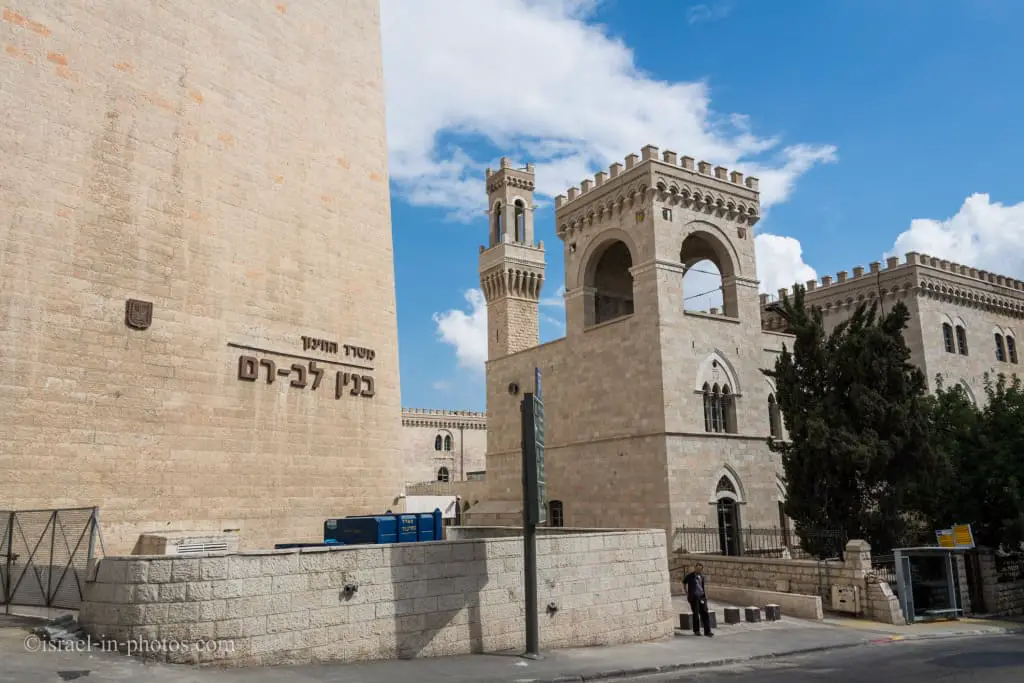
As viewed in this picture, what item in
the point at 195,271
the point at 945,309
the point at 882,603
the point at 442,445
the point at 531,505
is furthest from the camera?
the point at 442,445

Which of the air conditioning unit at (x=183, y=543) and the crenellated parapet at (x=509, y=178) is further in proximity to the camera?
the crenellated parapet at (x=509, y=178)

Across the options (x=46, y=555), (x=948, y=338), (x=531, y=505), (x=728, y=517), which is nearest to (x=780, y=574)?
(x=728, y=517)

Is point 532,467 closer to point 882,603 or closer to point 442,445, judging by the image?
point 882,603

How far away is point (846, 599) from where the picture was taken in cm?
1802

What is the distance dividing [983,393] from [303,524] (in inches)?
1277

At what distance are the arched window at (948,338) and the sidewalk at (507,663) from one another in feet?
68.3

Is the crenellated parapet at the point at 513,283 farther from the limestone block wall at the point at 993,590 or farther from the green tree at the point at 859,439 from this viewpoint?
the limestone block wall at the point at 993,590

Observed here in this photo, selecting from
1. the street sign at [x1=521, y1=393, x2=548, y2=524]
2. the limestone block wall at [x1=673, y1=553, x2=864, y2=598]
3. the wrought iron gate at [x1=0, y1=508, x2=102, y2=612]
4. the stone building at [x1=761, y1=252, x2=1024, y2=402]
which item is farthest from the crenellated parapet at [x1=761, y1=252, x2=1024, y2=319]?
the wrought iron gate at [x1=0, y1=508, x2=102, y2=612]

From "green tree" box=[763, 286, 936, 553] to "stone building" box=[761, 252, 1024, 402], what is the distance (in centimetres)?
1140

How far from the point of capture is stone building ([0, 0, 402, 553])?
13281mm

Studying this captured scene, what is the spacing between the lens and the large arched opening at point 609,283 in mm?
28891

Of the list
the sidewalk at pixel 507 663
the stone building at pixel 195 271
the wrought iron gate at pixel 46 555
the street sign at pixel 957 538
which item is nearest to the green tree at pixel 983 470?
the street sign at pixel 957 538

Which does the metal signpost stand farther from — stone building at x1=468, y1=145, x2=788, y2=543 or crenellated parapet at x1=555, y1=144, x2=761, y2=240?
crenellated parapet at x1=555, y1=144, x2=761, y2=240

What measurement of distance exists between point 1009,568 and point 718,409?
31.9 ft
